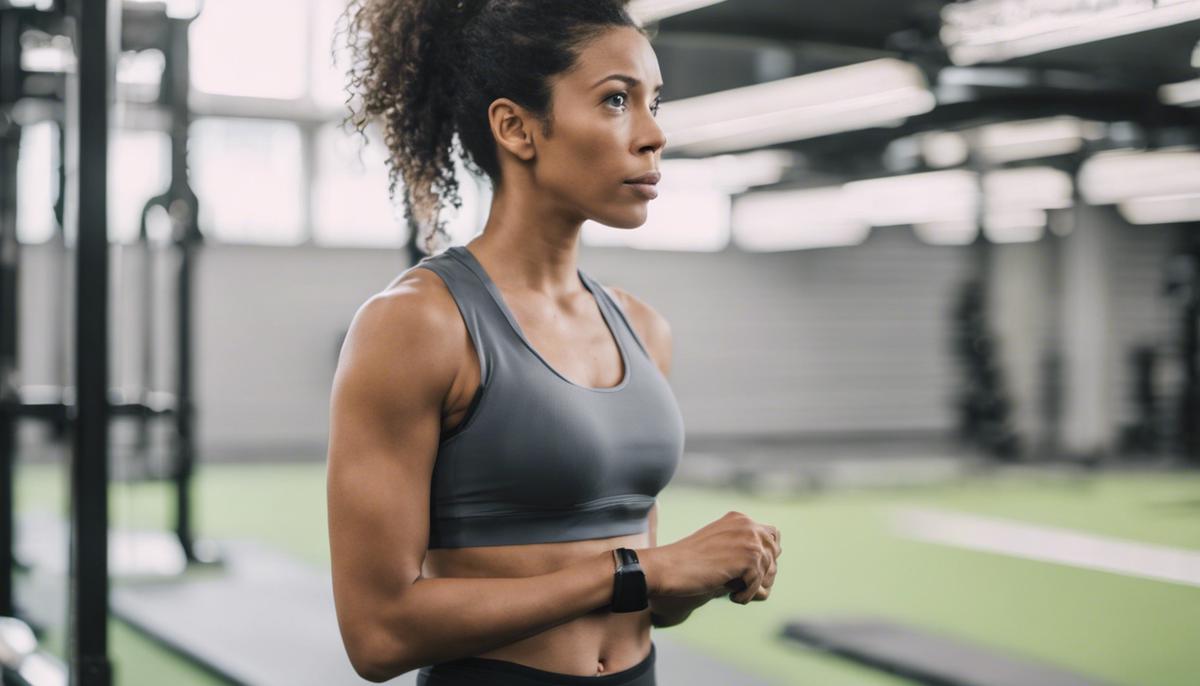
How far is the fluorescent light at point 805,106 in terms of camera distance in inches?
226

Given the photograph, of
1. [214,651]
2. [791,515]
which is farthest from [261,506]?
[214,651]

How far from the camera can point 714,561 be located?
1.15 metres

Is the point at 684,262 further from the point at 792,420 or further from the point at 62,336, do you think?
the point at 62,336

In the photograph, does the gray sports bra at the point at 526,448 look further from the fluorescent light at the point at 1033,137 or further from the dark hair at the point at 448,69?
the fluorescent light at the point at 1033,137

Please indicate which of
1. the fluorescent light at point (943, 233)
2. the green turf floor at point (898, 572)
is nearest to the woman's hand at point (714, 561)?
the green turf floor at point (898, 572)

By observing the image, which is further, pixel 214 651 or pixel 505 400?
pixel 214 651

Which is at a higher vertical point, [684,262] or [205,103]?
[205,103]

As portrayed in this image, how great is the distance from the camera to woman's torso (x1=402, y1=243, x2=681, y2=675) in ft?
3.92

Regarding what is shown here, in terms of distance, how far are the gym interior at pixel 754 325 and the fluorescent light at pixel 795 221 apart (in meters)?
0.06

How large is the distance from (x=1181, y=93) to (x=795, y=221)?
6839mm

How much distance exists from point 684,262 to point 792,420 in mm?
2046

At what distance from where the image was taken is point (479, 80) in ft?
4.16

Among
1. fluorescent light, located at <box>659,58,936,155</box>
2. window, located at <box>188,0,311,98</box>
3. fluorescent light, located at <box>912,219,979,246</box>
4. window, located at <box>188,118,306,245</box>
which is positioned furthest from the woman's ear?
fluorescent light, located at <box>912,219,979,246</box>

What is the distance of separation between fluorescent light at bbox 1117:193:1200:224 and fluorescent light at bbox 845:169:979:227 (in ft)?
6.66
